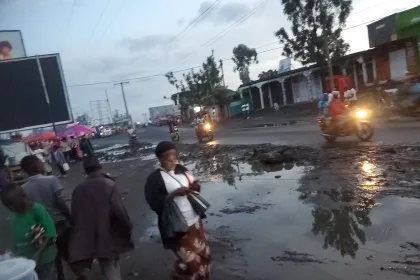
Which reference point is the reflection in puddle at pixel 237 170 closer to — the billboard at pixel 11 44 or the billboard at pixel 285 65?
the billboard at pixel 11 44

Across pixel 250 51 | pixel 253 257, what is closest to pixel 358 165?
pixel 253 257

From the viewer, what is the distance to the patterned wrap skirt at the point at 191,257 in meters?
Result: 3.33

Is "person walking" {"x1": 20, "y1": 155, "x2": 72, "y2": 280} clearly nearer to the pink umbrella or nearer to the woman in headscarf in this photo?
the woman in headscarf

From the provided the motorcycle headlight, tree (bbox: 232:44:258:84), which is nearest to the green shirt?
the motorcycle headlight

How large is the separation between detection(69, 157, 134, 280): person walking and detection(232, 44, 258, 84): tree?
193 feet

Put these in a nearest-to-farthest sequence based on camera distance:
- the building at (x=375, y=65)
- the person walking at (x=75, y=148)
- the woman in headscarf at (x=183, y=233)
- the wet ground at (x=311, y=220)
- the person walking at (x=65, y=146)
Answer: the woman in headscarf at (x=183, y=233) < the wet ground at (x=311, y=220) < the person walking at (x=65, y=146) < the person walking at (x=75, y=148) < the building at (x=375, y=65)

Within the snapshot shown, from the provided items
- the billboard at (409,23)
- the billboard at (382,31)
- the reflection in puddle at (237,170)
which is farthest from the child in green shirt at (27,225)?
the billboard at (382,31)

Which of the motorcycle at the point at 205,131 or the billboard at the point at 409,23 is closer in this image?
the motorcycle at the point at 205,131

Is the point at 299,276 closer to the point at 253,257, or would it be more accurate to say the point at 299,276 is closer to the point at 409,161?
the point at 253,257

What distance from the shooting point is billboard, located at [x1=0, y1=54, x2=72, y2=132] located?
18.3ft

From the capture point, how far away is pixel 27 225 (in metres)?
3.41

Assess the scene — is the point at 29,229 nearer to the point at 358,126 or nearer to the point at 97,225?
the point at 97,225

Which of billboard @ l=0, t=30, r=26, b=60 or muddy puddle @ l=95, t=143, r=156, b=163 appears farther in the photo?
billboard @ l=0, t=30, r=26, b=60

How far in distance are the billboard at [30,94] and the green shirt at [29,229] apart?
285 centimetres
